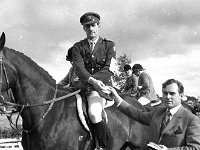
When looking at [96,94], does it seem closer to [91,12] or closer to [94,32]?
[94,32]

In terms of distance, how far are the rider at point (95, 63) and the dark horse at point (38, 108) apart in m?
0.32

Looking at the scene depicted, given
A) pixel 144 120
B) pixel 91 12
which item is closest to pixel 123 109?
pixel 144 120

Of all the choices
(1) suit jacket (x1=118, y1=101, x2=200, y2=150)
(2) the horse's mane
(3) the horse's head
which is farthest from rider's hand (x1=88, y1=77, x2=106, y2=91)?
(1) suit jacket (x1=118, y1=101, x2=200, y2=150)

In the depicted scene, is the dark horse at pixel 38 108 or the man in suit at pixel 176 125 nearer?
the man in suit at pixel 176 125

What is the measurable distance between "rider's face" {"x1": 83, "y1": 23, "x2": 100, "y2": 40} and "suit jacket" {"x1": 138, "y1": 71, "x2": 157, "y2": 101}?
358cm

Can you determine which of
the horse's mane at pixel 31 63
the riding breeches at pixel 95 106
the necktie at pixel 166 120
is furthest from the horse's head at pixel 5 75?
the necktie at pixel 166 120

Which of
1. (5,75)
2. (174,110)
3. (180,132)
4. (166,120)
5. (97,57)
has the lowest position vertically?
(180,132)

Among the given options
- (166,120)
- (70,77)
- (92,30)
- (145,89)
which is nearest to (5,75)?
(92,30)

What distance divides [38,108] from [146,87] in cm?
455

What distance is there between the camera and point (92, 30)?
6180mm

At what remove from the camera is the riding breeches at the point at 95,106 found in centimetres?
576

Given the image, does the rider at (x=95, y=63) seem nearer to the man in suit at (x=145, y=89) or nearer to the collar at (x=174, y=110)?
the collar at (x=174, y=110)

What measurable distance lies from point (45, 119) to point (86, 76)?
1026mm

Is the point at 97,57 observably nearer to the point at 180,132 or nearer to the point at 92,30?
the point at 92,30
